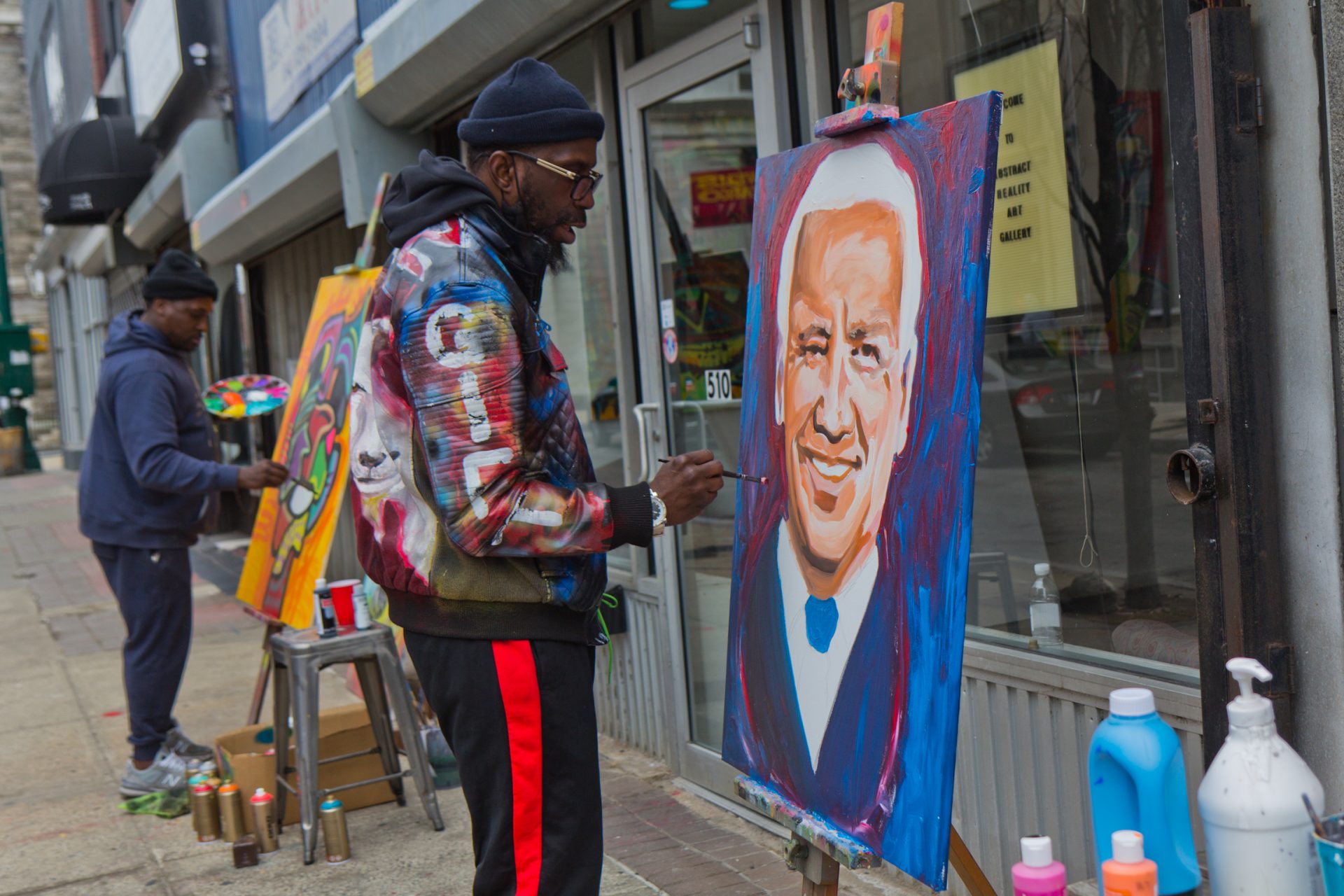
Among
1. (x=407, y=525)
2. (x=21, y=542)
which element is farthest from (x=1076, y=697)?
(x=21, y=542)

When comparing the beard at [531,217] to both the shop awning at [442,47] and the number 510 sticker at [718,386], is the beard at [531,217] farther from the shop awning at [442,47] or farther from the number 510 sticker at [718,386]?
the shop awning at [442,47]

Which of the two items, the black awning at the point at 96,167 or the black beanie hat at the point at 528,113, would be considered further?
the black awning at the point at 96,167

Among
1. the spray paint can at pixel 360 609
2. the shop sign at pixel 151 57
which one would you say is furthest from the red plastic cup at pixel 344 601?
the shop sign at pixel 151 57

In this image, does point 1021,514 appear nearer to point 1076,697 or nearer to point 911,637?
point 1076,697

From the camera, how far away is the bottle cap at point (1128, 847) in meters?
1.81

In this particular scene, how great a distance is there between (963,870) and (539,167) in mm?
1455

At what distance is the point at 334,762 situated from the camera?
448 centimetres

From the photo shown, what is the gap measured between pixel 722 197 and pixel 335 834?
7.91 ft

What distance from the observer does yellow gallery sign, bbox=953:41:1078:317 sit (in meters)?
3.15

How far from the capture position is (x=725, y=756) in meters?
2.80

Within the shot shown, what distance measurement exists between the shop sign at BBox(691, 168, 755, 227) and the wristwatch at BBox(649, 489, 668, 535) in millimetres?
2159

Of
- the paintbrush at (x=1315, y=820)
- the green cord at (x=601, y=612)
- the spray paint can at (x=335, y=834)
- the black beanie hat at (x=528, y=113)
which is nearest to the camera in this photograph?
the paintbrush at (x=1315, y=820)

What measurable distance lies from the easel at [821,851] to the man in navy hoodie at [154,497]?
2814mm

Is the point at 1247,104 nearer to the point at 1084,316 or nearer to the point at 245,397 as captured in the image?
the point at 1084,316
